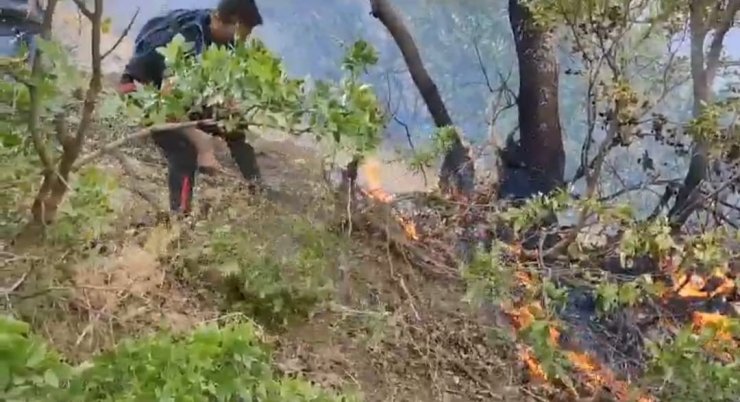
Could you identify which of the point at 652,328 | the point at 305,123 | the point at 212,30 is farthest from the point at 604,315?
the point at 305,123

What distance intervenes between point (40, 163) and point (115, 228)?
0.49 meters

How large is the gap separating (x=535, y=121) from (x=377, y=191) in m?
0.68

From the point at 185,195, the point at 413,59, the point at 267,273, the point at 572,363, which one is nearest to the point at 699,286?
the point at 572,363

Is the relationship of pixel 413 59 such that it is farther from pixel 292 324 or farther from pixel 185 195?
pixel 292 324

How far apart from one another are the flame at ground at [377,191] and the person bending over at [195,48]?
16.2 inches

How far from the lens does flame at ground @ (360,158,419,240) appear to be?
7.39 ft

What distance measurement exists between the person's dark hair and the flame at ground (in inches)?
17.7

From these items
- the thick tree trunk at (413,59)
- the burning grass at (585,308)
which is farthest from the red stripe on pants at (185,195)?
the thick tree trunk at (413,59)

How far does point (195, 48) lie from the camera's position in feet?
5.88

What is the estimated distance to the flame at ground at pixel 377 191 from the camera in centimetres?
225

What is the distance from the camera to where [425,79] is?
277cm

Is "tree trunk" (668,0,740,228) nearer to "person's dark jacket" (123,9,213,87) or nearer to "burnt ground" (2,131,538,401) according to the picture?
"burnt ground" (2,131,538,401)

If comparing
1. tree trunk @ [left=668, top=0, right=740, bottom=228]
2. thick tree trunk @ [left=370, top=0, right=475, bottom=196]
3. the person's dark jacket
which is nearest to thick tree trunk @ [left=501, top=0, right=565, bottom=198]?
thick tree trunk @ [left=370, top=0, right=475, bottom=196]

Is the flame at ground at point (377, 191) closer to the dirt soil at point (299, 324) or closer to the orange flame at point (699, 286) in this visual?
the dirt soil at point (299, 324)
